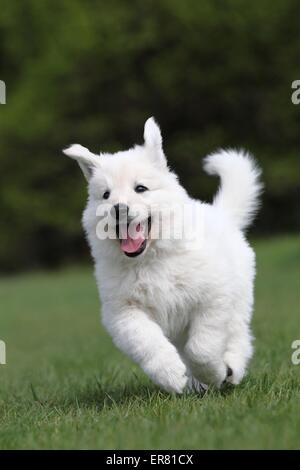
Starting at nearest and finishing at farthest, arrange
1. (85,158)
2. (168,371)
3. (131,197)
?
(168,371) < (131,197) < (85,158)

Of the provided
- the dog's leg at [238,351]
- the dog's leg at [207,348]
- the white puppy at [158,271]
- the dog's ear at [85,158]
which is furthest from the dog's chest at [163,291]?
the dog's ear at [85,158]

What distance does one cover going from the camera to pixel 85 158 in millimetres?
4609

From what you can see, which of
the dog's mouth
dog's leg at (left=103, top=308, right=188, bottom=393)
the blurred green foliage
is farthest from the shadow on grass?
the blurred green foliage

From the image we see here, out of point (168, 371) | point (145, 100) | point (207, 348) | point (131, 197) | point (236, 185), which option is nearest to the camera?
point (168, 371)

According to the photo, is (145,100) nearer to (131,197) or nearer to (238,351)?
(238,351)

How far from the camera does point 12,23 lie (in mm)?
29281

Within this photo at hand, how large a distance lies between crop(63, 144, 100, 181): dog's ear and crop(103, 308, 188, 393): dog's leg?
2.54 feet

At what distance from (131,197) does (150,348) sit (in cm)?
74

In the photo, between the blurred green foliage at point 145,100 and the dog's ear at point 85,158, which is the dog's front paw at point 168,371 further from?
the blurred green foliage at point 145,100

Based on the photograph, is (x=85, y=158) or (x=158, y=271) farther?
(x=85, y=158)

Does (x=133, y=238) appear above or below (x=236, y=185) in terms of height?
below

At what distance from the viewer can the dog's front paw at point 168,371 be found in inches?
165

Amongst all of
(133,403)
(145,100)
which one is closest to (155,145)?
(133,403)
